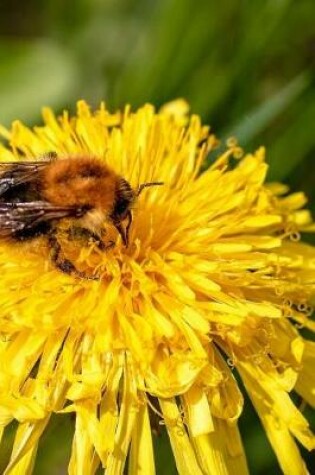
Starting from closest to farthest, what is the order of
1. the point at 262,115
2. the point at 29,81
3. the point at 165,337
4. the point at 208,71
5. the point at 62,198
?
the point at 62,198
the point at 165,337
the point at 262,115
the point at 208,71
the point at 29,81

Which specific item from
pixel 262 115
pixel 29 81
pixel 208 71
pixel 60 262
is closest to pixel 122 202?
pixel 60 262

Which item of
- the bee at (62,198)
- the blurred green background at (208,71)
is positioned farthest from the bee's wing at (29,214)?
the blurred green background at (208,71)

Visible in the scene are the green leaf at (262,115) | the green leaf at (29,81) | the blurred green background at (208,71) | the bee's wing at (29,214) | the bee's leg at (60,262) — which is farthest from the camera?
the green leaf at (29,81)

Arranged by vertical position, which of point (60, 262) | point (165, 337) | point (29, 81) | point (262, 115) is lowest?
point (165, 337)

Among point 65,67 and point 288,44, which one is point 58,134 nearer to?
point 65,67

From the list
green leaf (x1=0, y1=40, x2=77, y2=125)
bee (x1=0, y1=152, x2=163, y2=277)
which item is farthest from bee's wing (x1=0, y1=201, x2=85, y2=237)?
green leaf (x1=0, y1=40, x2=77, y2=125)

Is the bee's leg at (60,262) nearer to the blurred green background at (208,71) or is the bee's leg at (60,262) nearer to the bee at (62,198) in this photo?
the bee at (62,198)

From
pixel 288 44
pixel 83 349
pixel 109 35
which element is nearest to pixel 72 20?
pixel 109 35

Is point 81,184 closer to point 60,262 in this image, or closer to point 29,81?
point 60,262
